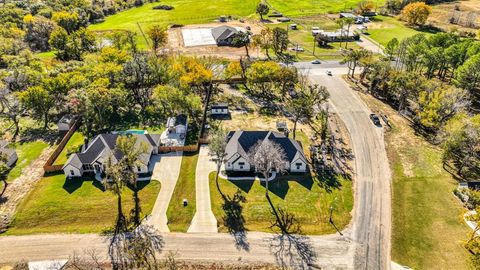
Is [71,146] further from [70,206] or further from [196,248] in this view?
[196,248]

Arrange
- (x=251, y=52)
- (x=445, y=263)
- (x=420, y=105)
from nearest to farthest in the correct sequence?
(x=445, y=263) < (x=420, y=105) < (x=251, y=52)

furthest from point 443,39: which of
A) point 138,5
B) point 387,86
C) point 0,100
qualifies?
point 138,5

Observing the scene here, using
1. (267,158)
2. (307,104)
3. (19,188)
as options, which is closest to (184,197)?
(267,158)

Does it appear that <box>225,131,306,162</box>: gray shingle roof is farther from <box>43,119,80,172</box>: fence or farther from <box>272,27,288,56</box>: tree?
<box>272,27,288,56</box>: tree

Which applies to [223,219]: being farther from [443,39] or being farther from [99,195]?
[443,39]

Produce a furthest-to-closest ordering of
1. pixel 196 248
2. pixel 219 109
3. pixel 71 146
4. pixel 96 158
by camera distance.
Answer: pixel 219 109 → pixel 71 146 → pixel 96 158 → pixel 196 248

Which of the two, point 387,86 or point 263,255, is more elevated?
point 387,86
